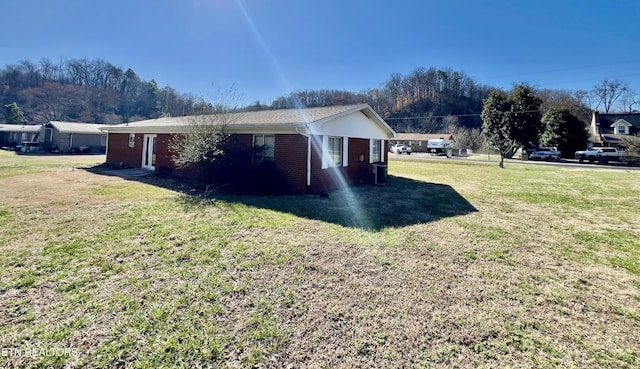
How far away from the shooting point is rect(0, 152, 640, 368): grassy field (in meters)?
2.58

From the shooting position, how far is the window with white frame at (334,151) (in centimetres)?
1149

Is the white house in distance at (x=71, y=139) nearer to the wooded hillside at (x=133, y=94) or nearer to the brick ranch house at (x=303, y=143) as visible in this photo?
the brick ranch house at (x=303, y=143)

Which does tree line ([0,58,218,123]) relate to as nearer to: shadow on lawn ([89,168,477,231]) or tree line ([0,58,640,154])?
tree line ([0,58,640,154])

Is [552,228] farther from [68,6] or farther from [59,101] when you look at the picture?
[59,101]

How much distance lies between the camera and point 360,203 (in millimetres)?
9172

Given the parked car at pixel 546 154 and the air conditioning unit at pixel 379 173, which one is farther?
the parked car at pixel 546 154

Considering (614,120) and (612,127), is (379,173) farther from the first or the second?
(614,120)

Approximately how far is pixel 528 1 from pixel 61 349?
63.4 feet

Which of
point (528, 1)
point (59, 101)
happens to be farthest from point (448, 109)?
point (59, 101)

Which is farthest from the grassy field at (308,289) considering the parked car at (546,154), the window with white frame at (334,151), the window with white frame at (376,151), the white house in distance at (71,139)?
the parked car at (546,154)

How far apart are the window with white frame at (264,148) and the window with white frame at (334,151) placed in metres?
2.25

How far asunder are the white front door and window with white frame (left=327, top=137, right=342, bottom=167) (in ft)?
33.6

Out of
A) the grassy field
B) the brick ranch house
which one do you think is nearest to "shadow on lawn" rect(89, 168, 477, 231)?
the grassy field

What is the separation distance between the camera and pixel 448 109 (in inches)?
2864
